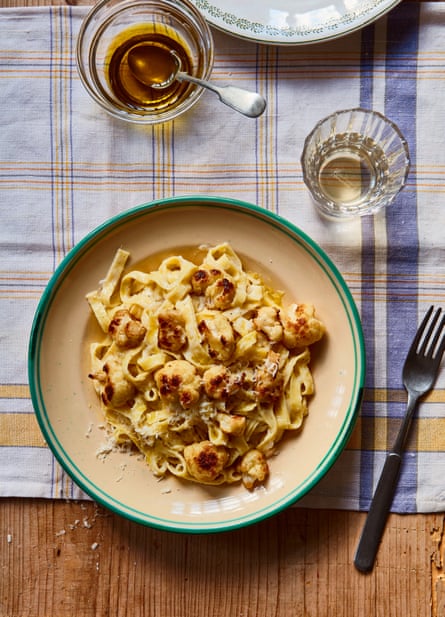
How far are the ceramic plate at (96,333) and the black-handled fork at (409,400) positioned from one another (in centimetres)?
24

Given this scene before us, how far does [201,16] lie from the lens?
2113mm

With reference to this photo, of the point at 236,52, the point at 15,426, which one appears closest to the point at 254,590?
the point at 15,426

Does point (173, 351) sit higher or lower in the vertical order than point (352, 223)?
lower

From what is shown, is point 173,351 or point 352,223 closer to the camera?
point 173,351

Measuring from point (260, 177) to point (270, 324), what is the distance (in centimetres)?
52

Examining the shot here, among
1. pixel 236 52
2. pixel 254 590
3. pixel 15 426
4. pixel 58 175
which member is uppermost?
pixel 236 52

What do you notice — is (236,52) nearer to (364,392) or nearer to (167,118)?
(167,118)

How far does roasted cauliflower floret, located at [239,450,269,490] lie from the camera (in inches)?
79.2

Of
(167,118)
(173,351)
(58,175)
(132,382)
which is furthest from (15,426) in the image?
(167,118)

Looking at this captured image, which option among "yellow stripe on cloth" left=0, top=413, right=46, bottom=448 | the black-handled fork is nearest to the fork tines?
the black-handled fork

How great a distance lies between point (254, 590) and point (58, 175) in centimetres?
155

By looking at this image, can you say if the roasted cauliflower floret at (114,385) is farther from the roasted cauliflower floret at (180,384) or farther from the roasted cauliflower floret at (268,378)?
the roasted cauliflower floret at (268,378)

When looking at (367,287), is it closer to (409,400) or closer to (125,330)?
(409,400)

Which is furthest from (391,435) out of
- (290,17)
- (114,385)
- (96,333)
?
(290,17)
